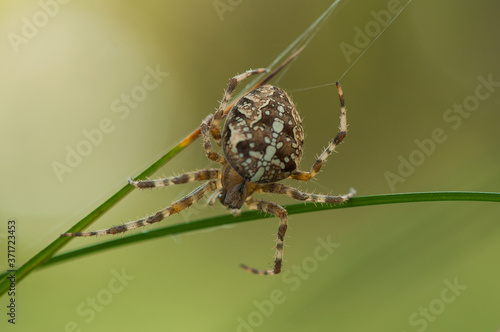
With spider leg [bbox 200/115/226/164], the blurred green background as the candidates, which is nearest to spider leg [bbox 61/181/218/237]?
spider leg [bbox 200/115/226/164]

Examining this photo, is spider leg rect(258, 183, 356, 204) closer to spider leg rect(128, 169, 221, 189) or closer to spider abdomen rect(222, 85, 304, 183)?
spider abdomen rect(222, 85, 304, 183)

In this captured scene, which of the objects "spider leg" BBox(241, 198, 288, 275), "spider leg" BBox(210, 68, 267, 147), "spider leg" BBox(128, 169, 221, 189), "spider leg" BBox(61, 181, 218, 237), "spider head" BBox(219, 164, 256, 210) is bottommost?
"spider leg" BBox(241, 198, 288, 275)

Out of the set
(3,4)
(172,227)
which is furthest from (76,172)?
(172,227)

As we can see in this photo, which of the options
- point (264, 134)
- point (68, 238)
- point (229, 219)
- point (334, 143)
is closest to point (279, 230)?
point (334, 143)

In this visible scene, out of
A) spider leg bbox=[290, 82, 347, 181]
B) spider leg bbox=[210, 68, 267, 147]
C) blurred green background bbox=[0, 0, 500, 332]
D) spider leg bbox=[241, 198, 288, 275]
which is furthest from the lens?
blurred green background bbox=[0, 0, 500, 332]

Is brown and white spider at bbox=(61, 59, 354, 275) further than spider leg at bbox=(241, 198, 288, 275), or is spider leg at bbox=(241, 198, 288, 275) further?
spider leg at bbox=(241, 198, 288, 275)

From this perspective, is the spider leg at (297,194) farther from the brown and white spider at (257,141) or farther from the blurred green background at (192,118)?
the blurred green background at (192,118)
